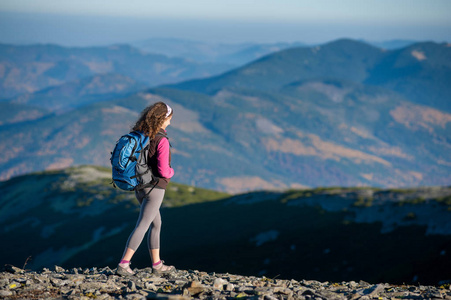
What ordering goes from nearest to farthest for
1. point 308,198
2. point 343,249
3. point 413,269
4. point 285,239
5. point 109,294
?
1. point 109,294
2. point 413,269
3. point 343,249
4. point 285,239
5. point 308,198

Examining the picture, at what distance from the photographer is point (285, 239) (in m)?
51.1

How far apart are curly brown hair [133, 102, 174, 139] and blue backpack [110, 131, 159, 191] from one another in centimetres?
14

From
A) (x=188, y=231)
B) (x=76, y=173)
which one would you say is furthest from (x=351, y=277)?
(x=76, y=173)

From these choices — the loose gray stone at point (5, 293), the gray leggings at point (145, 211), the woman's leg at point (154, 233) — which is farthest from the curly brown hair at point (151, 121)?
the loose gray stone at point (5, 293)

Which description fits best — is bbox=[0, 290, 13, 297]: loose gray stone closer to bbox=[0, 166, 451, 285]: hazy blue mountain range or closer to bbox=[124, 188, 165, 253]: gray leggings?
bbox=[0, 166, 451, 285]: hazy blue mountain range

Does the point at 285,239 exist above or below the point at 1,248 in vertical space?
above

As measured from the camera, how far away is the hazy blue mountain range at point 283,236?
130 feet

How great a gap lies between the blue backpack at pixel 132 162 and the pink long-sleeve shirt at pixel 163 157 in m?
0.29

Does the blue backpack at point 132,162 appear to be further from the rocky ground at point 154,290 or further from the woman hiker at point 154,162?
the rocky ground at point 154,290

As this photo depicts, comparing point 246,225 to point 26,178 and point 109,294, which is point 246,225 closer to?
point 109,294

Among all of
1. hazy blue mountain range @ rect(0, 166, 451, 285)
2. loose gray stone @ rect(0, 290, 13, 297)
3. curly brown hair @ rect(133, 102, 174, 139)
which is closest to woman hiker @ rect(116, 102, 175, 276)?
curly brown hair @ rect(133, 102, 174, 139)

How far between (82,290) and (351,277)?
3003 centimetres

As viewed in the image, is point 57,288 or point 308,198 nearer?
point 57,288

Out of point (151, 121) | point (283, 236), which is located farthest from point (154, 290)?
point (283, 236)
